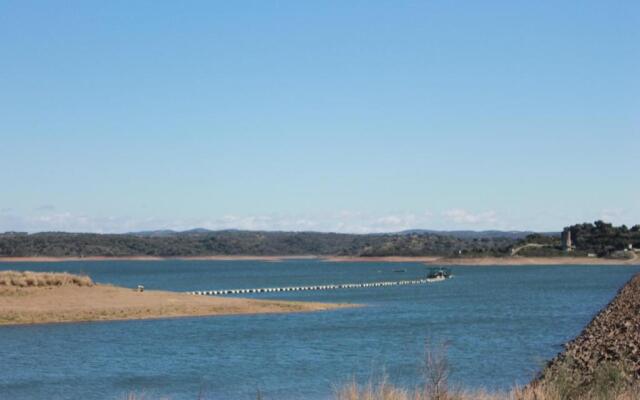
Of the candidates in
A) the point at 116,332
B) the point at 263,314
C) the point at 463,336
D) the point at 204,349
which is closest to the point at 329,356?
the point at 204,349

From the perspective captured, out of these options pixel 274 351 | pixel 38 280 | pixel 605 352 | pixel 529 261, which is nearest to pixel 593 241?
pixel 529 261

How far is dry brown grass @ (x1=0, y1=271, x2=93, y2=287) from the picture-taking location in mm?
47719

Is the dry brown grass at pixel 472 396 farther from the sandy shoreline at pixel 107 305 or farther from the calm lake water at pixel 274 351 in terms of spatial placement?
the sandy shoreline at pixel 107 305

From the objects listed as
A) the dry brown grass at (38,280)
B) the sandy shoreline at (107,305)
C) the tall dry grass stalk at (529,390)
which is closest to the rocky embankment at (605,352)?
the tall dry grass stalk at (529,390)

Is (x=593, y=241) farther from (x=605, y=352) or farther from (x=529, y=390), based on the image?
(x=529, y=390)

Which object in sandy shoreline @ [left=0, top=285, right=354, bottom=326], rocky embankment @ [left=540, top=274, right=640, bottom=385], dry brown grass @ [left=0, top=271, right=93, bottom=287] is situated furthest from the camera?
dry brown grass @ [left=0, top=271, right=93, bottom=287]

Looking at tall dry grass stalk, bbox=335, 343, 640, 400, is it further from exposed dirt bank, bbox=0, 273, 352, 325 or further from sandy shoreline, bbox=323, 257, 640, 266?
sandy shoreline, bbox=323, 257, 640, 266

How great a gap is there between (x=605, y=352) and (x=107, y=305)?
2952cm

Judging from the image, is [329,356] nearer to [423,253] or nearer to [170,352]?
[170,352]

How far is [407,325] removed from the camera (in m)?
40.2

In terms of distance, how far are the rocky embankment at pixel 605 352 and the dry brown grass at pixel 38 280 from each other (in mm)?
27885

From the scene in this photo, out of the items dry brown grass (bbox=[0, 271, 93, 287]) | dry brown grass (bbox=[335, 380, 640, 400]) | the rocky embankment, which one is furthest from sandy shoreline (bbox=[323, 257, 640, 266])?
dry brown grass (bbox=[335, 380, 640, 400])

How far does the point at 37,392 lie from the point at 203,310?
992 inches

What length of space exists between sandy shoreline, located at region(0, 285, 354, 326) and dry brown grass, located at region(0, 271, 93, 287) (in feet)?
1.81
